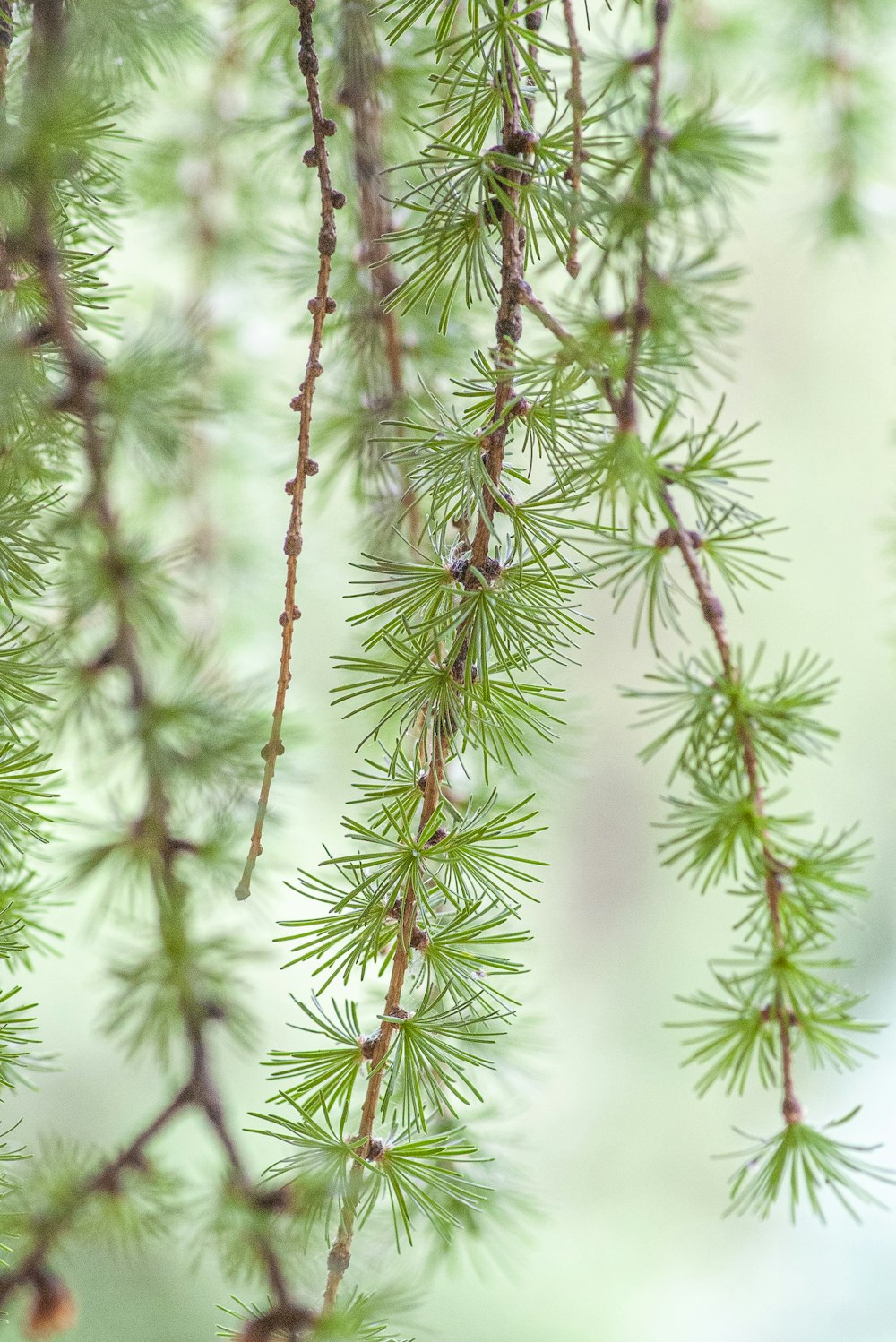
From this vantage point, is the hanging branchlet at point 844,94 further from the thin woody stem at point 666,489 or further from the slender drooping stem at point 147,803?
the slender drooping stem at point 147,803

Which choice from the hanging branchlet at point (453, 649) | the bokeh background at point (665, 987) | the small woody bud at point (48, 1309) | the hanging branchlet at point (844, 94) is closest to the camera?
the hanging branchlet at point (453, 649)

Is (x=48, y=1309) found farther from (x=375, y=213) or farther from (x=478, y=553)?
(x=375, y=213)

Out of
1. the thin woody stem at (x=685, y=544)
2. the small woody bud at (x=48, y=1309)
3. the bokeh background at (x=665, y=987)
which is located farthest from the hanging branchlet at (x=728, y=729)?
the bokeh background at (x=665, y=987)

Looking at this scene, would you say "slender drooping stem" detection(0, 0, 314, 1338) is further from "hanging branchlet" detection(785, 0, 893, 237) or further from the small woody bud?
"hanging branchlet" detection(785, 0, 893, 237)

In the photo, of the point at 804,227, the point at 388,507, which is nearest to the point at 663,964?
the point at 804,227

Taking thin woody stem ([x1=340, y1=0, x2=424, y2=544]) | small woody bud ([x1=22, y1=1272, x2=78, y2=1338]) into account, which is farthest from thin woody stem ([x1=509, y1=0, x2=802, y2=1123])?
small woody bud ([x1=22, y1=1272, x2=78, y2=1338])
